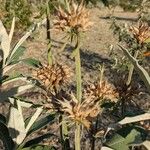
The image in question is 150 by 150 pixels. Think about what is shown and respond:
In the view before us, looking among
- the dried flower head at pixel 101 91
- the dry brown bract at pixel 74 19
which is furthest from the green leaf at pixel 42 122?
the dry brown bract at pixel 74 19

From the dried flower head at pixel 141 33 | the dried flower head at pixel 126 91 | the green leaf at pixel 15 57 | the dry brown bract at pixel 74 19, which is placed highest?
the dry brown bract at pixel 74 19

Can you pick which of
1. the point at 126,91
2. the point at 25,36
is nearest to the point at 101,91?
the point at 126,91

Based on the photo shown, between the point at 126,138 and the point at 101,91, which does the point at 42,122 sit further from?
the point at 126,138

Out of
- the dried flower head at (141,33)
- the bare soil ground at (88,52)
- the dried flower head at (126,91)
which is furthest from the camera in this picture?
the bare soil ground at (88,52)

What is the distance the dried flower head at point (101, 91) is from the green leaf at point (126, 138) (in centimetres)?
25

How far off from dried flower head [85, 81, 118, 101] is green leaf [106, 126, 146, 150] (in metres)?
0.25

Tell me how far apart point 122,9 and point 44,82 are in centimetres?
1513

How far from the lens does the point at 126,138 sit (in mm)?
1255

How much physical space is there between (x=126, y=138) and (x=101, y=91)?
308 mm

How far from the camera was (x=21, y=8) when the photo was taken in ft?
29.2

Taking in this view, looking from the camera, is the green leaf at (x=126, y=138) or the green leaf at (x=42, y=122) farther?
the green leaf at (x=42, y=122)

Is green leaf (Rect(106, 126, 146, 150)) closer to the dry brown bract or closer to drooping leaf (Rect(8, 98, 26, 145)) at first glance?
the dry brown bract

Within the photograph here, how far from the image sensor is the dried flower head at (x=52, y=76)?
156 cm

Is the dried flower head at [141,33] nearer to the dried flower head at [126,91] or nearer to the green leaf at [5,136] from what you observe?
the dried flower head at [126,91]
